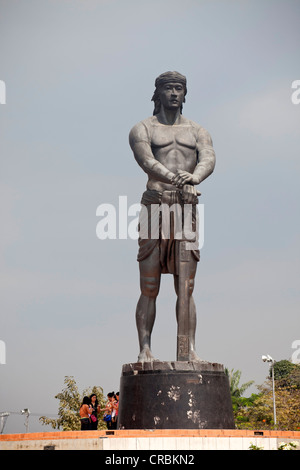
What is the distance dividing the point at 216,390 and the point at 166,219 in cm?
269

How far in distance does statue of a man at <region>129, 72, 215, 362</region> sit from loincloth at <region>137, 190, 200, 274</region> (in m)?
0.02

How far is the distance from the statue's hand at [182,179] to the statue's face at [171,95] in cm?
122

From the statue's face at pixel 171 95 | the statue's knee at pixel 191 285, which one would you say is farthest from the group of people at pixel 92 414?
the statue's face at pixel 171 95

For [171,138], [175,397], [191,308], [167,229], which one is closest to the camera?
[175,397]

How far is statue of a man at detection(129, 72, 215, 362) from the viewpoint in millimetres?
10225

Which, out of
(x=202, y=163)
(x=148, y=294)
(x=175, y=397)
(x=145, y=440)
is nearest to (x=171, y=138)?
(x=202, y=163)

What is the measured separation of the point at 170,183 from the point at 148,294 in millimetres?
1760

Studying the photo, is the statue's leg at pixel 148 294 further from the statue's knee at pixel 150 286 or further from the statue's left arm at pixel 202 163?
the statue's left arm at pixel 202 163

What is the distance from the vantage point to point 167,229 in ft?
34.1

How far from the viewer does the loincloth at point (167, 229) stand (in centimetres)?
1039

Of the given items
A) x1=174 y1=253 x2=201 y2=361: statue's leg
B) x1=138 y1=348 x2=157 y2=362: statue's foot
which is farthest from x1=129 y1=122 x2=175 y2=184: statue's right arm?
x1=138 y1=348 x2=157 y2=362: statue's foot

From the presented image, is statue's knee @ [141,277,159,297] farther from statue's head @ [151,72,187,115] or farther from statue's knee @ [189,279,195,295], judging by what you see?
statue's head @ [151,72,187,115]

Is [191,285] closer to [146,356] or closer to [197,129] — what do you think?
[146,356]
